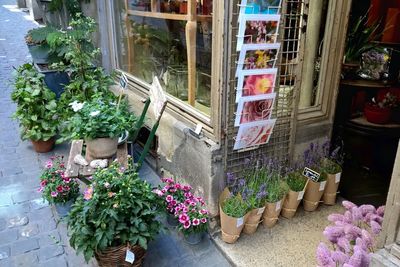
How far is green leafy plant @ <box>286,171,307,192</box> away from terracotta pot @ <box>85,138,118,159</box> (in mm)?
1433

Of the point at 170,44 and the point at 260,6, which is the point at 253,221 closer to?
the point at 260,6

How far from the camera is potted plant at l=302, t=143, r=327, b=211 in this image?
288cm

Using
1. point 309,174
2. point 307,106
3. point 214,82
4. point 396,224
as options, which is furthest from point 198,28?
point 396,224

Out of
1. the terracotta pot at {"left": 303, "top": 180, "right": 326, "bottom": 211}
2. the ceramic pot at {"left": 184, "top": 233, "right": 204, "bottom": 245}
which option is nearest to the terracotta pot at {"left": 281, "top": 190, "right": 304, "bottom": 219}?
the terracotta pot at {"left": 303, "top": 180, "right": 326, "bottom": 211}

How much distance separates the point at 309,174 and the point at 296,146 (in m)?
0.33

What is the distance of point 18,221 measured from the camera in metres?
2.97

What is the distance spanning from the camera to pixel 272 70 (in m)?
2.53

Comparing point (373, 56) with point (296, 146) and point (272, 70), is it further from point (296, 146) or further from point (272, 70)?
point (272, 70)

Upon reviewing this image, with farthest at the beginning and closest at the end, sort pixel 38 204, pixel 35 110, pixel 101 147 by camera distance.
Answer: pixel 35 110 → pixel 38 204 → pixel 101 147

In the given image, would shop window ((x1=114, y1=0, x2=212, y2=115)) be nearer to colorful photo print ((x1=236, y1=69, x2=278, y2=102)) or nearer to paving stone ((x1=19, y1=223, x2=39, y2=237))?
colorful photo print ((x1=236, y1=69, x2=278, y2=102))

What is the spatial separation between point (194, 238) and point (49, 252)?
109 centimetres

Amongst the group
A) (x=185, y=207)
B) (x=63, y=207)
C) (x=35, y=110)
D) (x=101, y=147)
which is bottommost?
(x=63, y=207)

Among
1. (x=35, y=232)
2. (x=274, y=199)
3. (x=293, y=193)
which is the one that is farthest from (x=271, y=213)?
(x=35, y=232)

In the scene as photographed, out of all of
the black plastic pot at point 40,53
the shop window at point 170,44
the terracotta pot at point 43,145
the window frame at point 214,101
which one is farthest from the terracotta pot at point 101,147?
the black plastic pot at point 40,53
